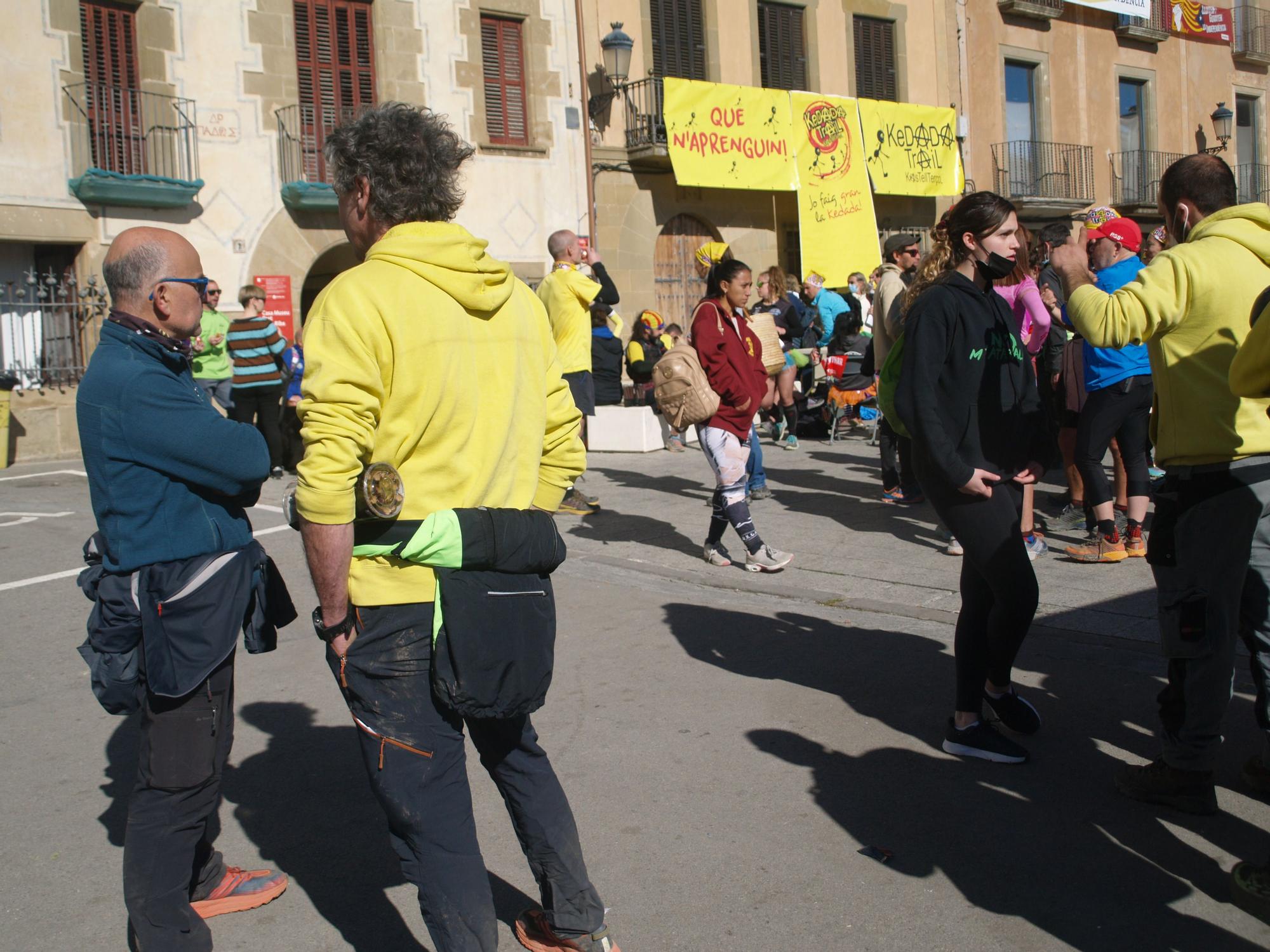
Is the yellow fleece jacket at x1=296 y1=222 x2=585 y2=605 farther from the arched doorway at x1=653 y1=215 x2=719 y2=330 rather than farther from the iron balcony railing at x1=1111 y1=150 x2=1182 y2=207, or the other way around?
the iron balcony railing at x1=1111 y1=150 x2=1182 y2=207

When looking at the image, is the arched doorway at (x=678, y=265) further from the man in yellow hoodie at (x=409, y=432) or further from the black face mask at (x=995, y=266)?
the man in yellow hoodie at (x=409, y=432)

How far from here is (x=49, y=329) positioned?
613 inches

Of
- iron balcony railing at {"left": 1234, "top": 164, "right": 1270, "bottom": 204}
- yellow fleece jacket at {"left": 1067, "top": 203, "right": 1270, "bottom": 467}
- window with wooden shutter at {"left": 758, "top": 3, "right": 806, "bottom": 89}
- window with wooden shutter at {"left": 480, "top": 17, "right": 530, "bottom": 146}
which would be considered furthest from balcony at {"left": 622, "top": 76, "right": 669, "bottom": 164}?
iron balcony railing at {"left": 1234, "top": 164, "right": 1270, "bottom": 204}

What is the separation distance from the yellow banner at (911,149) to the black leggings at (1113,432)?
54.0 feet

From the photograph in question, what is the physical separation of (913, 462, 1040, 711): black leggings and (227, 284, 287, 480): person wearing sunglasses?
8.76m

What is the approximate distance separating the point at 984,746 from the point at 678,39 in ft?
62.9

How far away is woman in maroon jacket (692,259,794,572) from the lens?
7.05 meters

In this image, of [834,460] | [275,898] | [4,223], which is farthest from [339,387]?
[4,223]

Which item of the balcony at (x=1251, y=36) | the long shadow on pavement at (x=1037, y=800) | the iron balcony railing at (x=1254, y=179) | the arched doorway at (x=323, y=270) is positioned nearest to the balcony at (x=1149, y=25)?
the balcony at (x=1251, y=36)

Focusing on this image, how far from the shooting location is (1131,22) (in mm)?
27297

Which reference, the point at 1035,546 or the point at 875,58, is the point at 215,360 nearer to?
the point at 1035,546

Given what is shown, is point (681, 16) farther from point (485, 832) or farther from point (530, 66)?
point (485, 832)

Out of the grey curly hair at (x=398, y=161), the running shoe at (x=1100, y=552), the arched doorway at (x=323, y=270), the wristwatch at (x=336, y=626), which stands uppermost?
the arched doorway at (x=323, y=270)

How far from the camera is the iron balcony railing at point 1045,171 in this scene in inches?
1008
